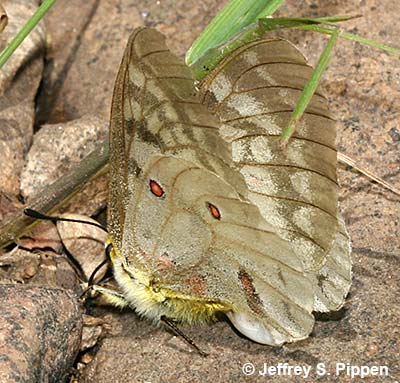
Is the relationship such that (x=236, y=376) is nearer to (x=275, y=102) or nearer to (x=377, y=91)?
(x=275, y=102)

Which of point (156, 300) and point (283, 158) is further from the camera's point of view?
point (156, 300)

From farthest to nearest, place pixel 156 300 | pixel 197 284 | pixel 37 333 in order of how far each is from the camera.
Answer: pixel 156 300, pixel 197 284, pixel 37 333

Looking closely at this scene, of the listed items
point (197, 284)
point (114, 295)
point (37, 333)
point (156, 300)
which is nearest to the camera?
point (37, 333)

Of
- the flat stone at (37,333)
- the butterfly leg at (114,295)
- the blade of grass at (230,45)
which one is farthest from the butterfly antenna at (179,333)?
the blade of grass at (230,45)

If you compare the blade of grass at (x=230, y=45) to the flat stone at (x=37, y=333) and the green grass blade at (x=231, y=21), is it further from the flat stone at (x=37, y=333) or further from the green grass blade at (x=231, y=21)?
the flat stone at (x=37, y=333)

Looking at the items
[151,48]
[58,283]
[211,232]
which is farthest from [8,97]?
[211,232]

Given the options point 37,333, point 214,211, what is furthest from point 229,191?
point 37,333

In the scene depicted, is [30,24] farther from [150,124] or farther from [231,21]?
[231,21]

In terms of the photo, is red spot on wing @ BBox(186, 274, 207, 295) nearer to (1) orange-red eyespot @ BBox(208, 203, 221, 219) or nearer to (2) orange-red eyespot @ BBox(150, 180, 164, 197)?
(1) orange-red eyespot @ BBox(208, 203, 221, 219)
